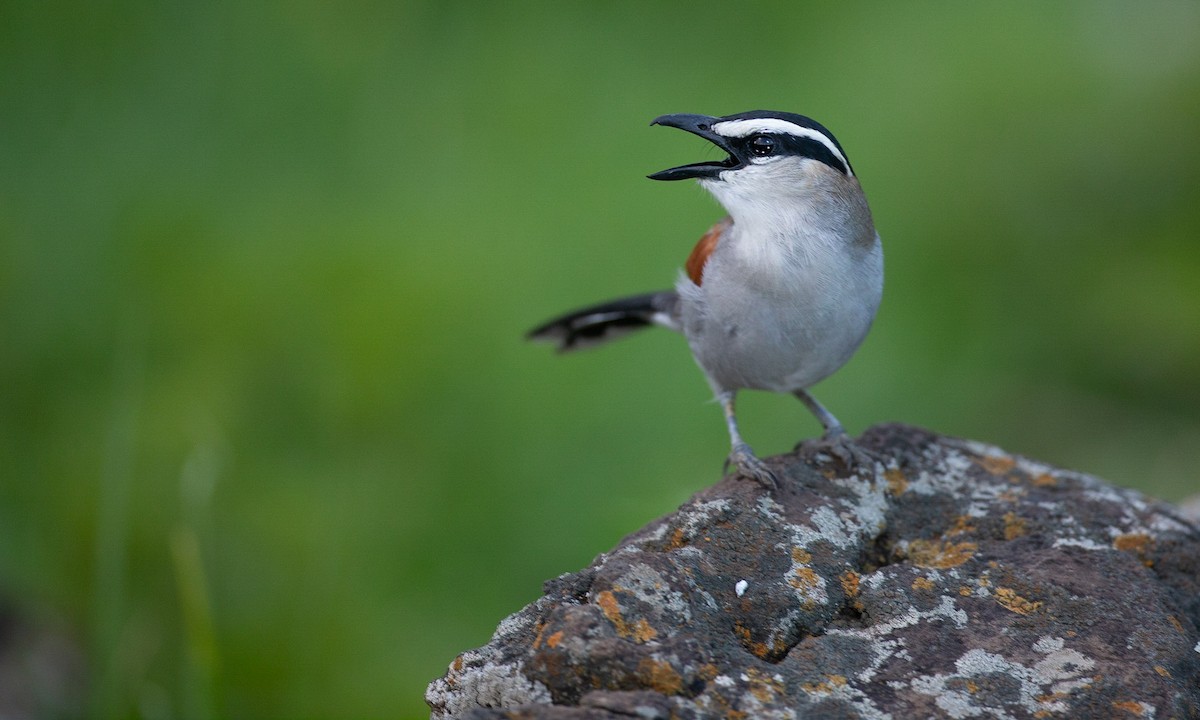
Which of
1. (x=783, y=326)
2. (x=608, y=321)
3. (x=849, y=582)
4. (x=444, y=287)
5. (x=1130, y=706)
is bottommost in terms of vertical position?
(x=1130, y=706)

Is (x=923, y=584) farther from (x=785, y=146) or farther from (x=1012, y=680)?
(x=785, y=146)

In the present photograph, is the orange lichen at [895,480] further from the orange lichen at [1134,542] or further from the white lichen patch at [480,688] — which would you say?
the white lichen patch at [480,688]

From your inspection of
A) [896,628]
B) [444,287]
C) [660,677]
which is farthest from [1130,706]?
[444,287]

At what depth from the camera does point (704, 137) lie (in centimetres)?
421

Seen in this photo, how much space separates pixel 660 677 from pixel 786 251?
Result: 201 centimetres

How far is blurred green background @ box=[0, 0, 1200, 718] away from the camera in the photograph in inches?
231

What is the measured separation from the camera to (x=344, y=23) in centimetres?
905

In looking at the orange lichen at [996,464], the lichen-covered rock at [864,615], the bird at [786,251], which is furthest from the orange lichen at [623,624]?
the orange lichen at [996,464]

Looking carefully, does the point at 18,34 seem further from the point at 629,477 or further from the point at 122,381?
the point at 629,477

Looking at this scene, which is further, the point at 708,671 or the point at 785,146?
the point at 785,146

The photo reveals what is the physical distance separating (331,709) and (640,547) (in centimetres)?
253

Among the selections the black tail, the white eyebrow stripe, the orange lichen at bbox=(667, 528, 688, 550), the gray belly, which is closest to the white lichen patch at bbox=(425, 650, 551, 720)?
the orange lichen at bbox=(667, 528, 688, 550)

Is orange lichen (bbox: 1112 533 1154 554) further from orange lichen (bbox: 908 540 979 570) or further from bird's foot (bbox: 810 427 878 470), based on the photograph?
bird's foot (bbox: 810 427 878 470)

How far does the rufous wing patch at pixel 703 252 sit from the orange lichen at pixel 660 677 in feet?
7.27
